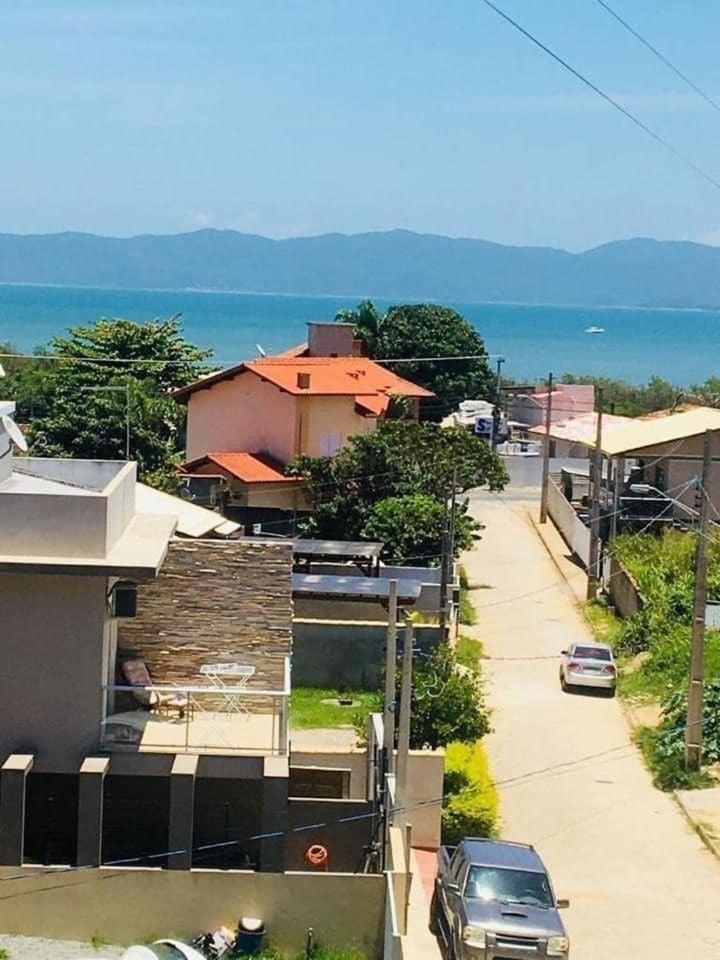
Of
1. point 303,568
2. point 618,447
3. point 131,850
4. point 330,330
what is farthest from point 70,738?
point 330,330

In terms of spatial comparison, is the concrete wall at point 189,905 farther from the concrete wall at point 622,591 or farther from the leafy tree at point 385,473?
the leafy tree at point 385,473

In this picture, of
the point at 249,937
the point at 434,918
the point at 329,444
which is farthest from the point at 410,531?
the point at 249,937

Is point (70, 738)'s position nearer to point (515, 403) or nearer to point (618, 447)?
point (618, 447)

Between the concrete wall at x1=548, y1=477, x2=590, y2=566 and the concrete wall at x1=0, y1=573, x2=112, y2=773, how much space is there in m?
27.8

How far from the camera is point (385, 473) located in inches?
1745

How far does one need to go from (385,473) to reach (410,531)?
3.49 meters

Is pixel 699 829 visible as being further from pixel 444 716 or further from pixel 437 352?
pixel 437 352

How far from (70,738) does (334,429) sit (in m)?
31.4

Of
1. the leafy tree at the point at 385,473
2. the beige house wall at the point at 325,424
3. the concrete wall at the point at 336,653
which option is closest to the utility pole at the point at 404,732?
the concrete wall at the point at 336,653

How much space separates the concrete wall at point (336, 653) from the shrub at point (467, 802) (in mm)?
8191

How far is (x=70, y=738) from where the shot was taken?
19547mm

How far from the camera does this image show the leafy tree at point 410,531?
41.2 meters

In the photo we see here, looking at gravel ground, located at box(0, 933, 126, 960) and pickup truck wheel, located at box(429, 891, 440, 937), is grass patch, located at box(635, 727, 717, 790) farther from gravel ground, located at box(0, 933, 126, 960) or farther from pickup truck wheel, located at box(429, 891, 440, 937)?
gravel ground, located at box(0, 933, 126, 960)

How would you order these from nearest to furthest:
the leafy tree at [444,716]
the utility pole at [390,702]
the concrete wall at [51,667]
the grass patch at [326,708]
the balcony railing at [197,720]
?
the concrete wall at [51,667]
the balcony railing at [197,720]
the utility pole at [390,702]
the leafy tree at [444,716]
the grass patch at [326,708]
